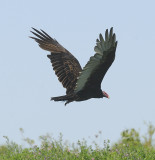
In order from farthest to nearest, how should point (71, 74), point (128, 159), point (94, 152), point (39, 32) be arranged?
point (39, 32) → point (71, 74) → point (94, 152) → point (128, 159)

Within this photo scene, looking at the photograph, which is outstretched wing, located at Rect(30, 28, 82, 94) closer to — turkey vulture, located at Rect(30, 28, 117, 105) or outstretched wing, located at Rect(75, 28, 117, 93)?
turkey vulture, located at Rect(30, 28, 117, 105)

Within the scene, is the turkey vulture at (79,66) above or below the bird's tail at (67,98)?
above

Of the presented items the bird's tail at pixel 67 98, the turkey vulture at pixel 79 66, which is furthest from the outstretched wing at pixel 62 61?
the bird's tail at pixel 67 98

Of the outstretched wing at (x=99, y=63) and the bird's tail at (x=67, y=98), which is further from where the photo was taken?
the bird's tail at (x=67, y=98)

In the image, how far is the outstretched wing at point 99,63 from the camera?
22.7 feet

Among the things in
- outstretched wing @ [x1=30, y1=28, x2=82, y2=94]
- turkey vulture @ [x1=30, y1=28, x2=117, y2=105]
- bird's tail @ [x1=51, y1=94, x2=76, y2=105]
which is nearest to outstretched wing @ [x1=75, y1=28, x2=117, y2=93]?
turkey vulture @ [x1=30, y1=28, x2=117, y2=105]

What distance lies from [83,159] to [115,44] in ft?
6.75

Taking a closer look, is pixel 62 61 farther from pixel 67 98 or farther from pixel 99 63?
pixel 99 63

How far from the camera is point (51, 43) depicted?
10.5 m

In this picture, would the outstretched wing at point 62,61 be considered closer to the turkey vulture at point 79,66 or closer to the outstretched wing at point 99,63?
the turkey vulture at point 79,66

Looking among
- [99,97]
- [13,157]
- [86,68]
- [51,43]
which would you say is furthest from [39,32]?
[13,157]

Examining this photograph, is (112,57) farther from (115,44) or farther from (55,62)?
(55,62)

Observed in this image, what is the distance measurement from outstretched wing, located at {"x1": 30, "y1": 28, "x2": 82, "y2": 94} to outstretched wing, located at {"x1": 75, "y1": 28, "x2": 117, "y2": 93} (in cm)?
110

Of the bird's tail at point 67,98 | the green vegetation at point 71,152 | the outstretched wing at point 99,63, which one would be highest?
the outstretched wing at point 99,63
